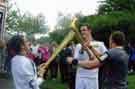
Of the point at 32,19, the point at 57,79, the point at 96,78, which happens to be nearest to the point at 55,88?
the point at 57,79

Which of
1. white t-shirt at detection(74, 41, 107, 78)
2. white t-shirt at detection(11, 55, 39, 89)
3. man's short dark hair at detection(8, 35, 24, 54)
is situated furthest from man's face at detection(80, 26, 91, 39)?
white t-shirt at detection(11, 55, 39, 89)

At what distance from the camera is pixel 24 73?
6547 mm

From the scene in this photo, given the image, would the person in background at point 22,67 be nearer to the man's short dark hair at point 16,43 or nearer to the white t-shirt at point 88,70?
the man's short dark hair at point 16,43

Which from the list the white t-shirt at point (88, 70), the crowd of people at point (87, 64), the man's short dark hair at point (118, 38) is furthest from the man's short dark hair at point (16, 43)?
the white t-shirt at point (88, 70)

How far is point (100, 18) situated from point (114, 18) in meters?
1.54

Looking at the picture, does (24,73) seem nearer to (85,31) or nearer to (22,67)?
(22,67)

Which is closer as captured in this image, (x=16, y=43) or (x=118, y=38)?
(x=16, y=43)

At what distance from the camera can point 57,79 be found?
1977 cm

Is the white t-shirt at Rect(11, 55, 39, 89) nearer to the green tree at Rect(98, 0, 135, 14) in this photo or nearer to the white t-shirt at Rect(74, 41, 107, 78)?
the white t-shirt at Rect(74, 41, 107, 78)

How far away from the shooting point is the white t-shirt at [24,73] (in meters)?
6.55

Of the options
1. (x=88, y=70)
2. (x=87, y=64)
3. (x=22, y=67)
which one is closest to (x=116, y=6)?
(x=88, y=70)

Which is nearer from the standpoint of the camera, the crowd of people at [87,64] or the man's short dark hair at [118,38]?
the crowd of people at [87,64]

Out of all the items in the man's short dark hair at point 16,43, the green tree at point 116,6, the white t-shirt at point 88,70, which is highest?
the green tree at point 116,6

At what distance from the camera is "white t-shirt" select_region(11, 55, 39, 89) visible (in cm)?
655
